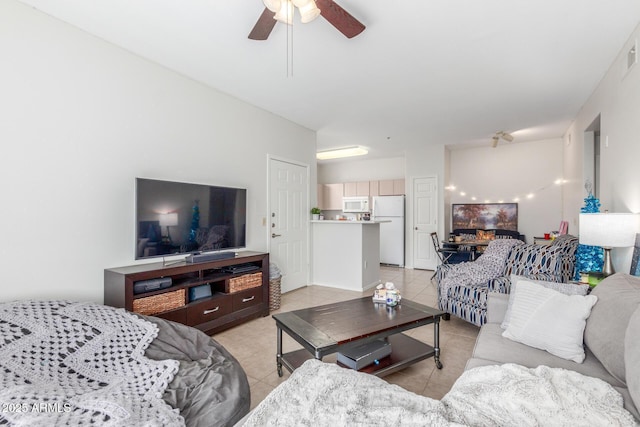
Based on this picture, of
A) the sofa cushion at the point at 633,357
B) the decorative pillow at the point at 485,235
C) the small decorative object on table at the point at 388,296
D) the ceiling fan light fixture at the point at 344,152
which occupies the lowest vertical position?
the small decorative object on table at the point at 388,296

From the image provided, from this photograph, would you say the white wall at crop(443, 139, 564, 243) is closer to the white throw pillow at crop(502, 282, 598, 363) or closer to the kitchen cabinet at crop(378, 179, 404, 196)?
the kitchen cabinet at crop(378, 179, 404, 196)

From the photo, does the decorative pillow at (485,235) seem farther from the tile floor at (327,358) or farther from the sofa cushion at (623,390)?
the sofa cushion at (623,390)

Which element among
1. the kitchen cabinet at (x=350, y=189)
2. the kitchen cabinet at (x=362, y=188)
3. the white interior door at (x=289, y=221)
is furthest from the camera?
the kitchen cabinet at (x=350, y=189)

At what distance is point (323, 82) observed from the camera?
3.38 meters

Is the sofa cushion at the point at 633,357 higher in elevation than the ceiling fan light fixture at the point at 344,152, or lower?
lower

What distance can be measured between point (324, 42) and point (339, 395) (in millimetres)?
2593

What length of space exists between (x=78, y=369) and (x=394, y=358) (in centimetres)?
190

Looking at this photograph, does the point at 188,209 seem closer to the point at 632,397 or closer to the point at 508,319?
the point at 508,319

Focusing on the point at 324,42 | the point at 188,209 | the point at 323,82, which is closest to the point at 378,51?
the point at 324,42

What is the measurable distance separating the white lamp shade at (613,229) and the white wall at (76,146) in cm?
366

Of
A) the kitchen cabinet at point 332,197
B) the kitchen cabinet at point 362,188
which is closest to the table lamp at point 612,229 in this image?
the kitchen cabinet at point 362,188

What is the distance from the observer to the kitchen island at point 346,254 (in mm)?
4773

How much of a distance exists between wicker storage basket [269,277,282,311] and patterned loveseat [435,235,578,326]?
6.34ft

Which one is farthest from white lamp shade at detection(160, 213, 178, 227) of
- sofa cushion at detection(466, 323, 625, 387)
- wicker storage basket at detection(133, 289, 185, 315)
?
sofa cushion at detection(466, 323, 625, 387)
